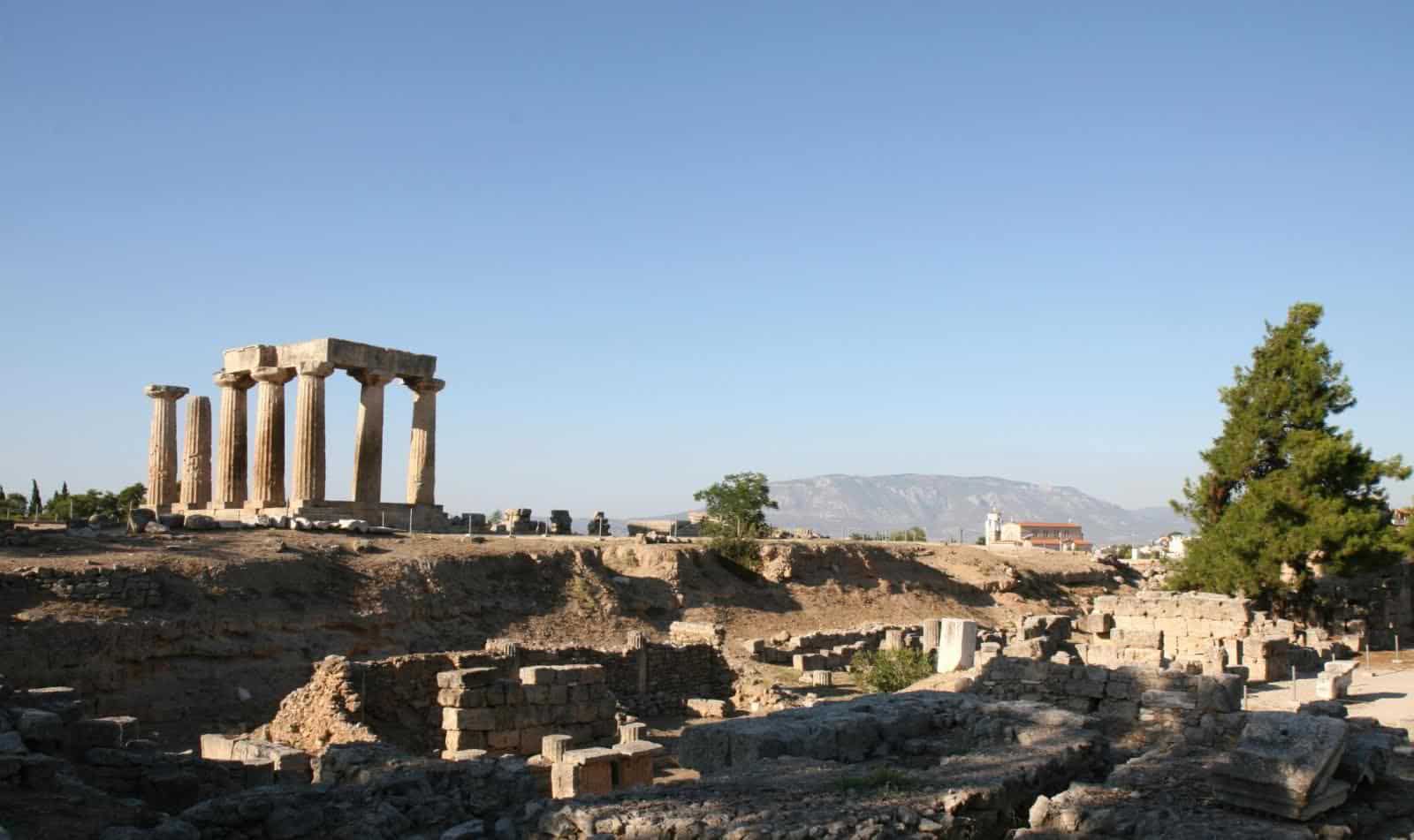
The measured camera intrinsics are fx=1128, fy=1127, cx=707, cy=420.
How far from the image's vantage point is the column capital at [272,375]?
31.1 m

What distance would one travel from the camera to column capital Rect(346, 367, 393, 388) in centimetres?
3172

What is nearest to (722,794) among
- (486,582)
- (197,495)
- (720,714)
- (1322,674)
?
(720,714)

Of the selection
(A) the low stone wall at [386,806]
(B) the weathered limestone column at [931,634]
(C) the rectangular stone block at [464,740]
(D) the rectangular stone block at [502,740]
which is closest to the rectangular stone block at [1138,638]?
(B) the weathered limestone column at [931,634]

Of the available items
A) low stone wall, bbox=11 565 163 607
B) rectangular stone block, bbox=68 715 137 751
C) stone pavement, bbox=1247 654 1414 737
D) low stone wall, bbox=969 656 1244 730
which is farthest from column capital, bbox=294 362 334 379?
stone pavement, bbox=1247 654 1414 737

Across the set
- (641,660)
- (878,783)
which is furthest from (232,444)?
(878,783)

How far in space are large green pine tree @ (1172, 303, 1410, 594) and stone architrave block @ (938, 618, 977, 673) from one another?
13.7m

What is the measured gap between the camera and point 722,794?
901cm

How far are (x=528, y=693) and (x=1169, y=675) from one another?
8.82 metres

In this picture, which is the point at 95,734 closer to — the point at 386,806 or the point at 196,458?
the point at 386,806

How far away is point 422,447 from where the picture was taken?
1318 inches

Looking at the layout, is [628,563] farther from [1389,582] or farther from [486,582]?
[1389,582]

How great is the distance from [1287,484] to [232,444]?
98.8 feet

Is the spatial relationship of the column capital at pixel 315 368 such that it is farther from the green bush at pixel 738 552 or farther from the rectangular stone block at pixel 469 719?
the rectangular stone block at pixel 469 719

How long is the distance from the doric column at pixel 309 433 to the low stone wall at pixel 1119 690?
69.9 ft
